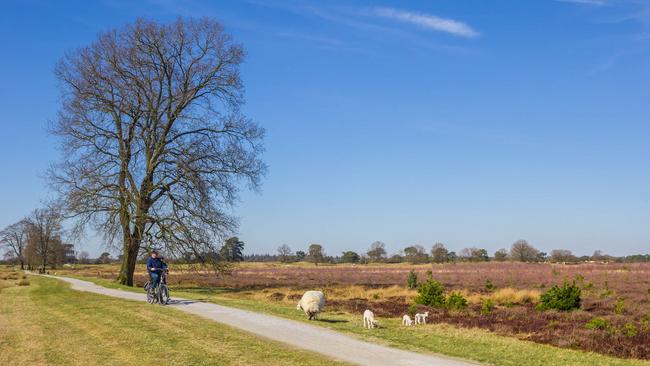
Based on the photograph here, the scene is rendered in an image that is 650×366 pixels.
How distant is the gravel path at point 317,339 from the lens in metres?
11.6

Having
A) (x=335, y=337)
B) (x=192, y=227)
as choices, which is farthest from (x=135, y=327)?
(x=192, y=227)

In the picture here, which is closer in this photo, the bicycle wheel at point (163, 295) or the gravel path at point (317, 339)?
the gravel path at point (317, 339)

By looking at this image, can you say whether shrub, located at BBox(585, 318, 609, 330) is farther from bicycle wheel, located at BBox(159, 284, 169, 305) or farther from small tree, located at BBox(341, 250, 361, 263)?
small tree, located at BBox(341, 250, 361, 263)

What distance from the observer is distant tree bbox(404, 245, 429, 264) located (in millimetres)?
148875

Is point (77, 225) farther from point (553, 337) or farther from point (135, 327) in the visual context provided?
point (553, 337)

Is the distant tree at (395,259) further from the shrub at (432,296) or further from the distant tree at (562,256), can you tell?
the shrub at (432,296)

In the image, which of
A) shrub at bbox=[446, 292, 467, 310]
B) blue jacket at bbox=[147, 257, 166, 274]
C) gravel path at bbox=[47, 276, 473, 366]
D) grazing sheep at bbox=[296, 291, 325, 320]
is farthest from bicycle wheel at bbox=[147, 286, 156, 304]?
Answer: shrub at bbox=[446, 292, 467, 310]

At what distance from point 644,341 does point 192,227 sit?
85.0 feet

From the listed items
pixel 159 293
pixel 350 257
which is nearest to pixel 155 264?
pixel 159 293

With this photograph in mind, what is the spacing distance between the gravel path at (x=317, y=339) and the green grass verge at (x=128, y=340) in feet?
1.79

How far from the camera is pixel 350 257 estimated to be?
177125 millimetres

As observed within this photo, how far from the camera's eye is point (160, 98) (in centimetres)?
3669

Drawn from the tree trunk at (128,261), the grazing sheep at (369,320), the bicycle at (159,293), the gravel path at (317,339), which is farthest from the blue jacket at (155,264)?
the tree trunk at (128,261)

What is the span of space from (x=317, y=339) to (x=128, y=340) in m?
4.74
